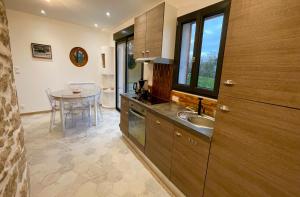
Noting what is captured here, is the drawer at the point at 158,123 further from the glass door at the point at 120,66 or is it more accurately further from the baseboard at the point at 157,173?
the glass door at the point at 120,66

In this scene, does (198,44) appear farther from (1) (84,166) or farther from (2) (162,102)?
(1) (84,166)

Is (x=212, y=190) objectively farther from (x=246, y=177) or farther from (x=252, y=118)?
(x=252, y=118)

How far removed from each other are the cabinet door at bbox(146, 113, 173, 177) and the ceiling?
2189 mm

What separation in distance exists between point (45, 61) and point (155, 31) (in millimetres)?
3496

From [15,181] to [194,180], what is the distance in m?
1.43

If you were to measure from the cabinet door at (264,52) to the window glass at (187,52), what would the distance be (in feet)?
3.60

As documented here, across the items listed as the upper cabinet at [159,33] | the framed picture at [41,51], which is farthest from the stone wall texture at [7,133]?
the framed picture at [41,51]

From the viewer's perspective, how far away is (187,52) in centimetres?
217

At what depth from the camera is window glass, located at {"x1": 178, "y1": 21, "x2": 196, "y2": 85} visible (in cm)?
209

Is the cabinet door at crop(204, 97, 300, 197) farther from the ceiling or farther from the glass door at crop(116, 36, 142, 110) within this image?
the glass door at crop(116, 36, 142, 110)

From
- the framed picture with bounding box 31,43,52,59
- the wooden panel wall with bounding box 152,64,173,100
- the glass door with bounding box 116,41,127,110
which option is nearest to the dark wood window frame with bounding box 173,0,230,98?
the wooden panel wall with bounding box 152,64,173,100

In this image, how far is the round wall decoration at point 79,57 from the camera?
4352mm

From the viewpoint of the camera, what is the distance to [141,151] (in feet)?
7.45

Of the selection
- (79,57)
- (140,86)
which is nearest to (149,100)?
(140,86)
